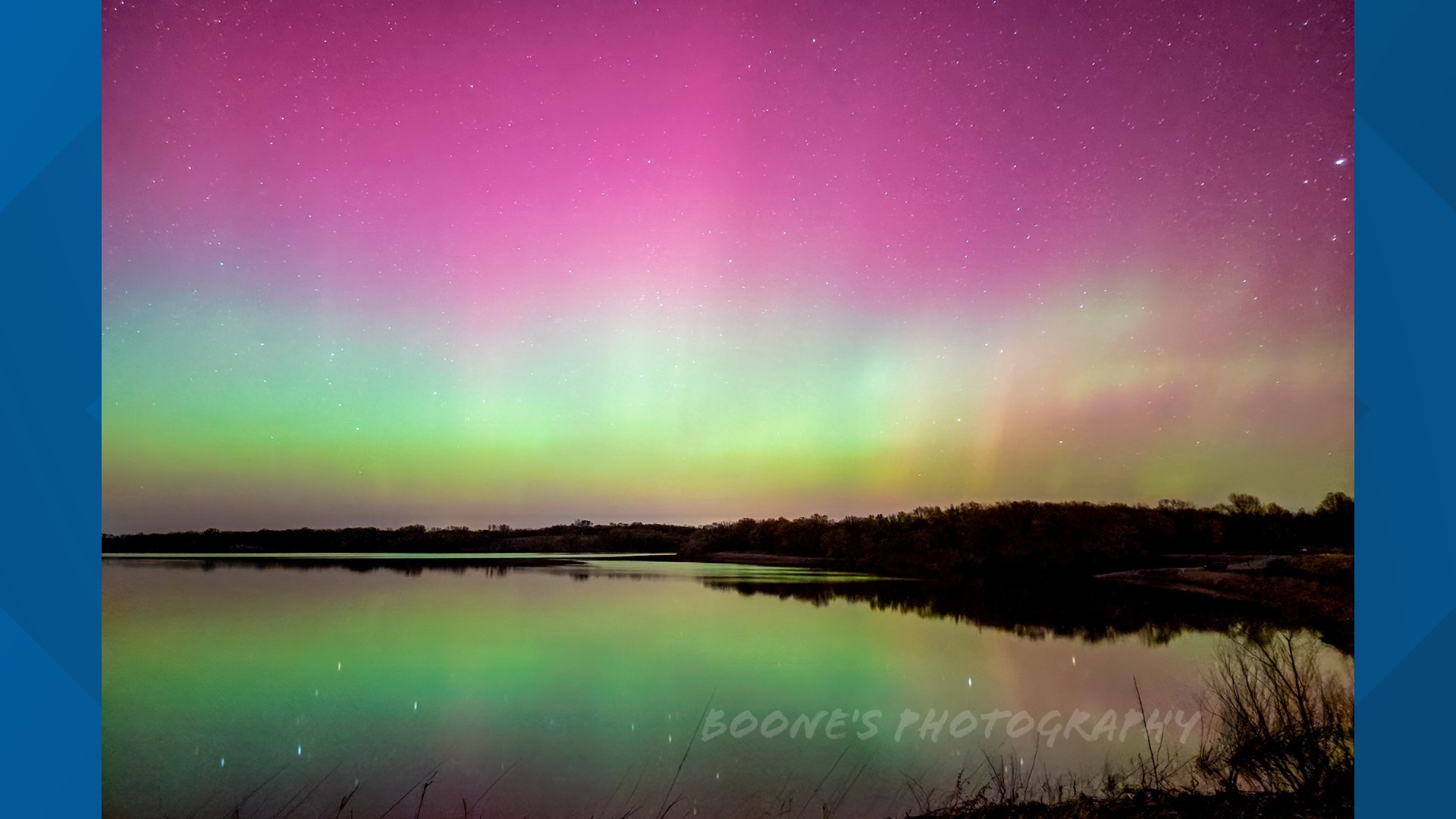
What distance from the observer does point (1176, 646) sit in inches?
272

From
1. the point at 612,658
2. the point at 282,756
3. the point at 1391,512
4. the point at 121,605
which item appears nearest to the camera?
the point at 1391,512

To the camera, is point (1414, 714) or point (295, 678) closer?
point (1414, 714)

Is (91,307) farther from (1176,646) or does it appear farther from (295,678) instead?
(1176,646)

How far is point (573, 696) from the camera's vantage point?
624 cm

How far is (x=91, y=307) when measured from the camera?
413 centimetres

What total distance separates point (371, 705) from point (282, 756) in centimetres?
103

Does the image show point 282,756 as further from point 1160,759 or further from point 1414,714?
point 1414,714

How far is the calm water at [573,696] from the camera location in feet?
15.0

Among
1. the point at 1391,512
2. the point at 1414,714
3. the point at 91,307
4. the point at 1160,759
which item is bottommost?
the point at 1160,759

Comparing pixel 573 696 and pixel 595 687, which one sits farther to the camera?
pixel 595 687

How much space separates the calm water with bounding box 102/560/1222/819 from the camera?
4.58 m

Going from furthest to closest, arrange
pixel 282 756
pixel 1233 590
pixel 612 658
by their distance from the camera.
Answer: pixel 1233 590 < pixel 612 658 < pixel 282 756

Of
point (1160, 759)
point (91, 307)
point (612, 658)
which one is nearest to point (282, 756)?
point (612, 658)

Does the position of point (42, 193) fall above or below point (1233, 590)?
above
